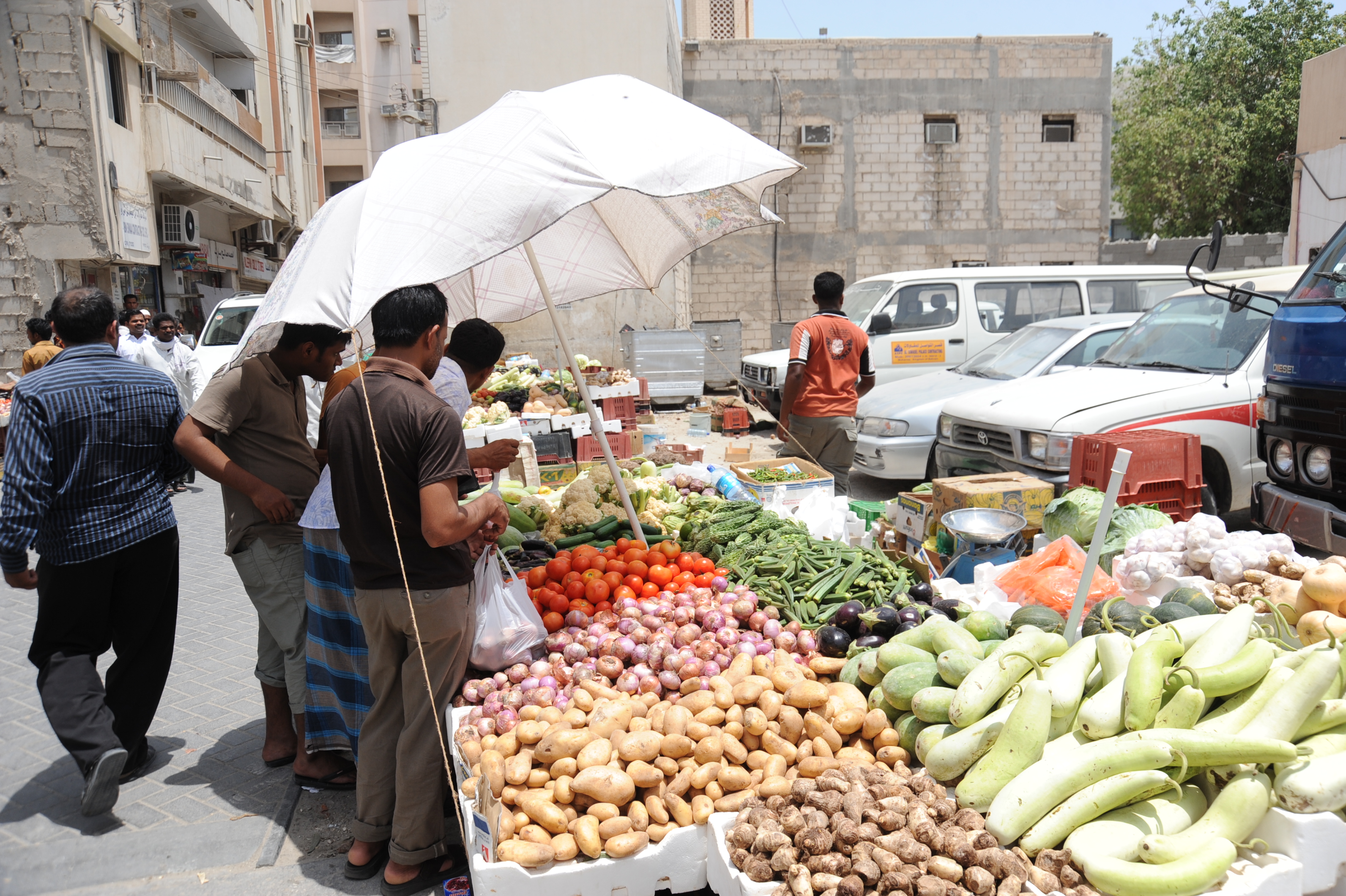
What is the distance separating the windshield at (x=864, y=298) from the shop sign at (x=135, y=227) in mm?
10951

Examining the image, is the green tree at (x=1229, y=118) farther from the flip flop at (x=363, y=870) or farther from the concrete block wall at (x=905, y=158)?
the flip flop at (x=363, y=870)

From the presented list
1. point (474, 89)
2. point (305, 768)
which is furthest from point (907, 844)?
point (474, 89)

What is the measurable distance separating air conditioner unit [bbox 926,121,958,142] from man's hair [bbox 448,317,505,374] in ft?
64.5

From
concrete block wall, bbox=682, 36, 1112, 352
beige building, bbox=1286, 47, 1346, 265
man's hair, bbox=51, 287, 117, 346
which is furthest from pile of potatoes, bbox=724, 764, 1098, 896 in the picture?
beige building, bbox=1286, 47, 1346, 265

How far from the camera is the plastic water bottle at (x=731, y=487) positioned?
19.8ft

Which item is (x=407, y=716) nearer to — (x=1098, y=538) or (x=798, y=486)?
(x=1098, y=538)

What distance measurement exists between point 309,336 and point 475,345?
73 centimetres

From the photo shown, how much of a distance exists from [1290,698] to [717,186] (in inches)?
104

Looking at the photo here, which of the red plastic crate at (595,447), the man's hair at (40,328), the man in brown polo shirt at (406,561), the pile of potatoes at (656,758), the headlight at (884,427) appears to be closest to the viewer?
the pile of potatoes at (656,758)

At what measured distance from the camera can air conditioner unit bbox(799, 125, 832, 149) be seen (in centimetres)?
2052

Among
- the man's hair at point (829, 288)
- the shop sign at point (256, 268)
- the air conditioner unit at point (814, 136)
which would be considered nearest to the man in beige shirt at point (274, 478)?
the man's hair at point (829, 288)

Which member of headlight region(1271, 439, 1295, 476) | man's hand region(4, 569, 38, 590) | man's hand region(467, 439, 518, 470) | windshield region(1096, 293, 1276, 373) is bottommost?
man's hand region(4, 569, 38, 590)

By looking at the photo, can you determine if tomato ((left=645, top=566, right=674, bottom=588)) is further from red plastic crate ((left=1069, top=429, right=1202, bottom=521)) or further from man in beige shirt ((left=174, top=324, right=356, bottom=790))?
red plastic crate ((left=1069, top=429, right=1202, bottom=521))

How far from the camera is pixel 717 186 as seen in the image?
11.6 ft
